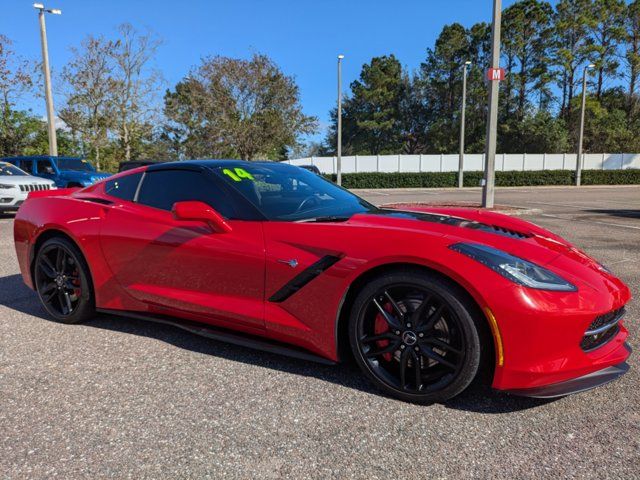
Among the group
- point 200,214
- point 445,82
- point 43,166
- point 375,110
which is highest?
point 445,82

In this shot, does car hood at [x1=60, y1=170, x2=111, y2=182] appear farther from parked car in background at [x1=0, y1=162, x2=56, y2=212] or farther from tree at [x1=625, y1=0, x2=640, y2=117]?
tree at [x1=625, y1=0, x2=640, y2=117]

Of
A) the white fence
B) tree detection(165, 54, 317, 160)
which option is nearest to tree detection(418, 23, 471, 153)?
the white fence

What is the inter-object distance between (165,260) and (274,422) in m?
1.40

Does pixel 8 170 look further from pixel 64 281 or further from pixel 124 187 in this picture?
pixel 124 187

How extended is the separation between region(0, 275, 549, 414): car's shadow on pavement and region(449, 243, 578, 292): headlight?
2.27ft

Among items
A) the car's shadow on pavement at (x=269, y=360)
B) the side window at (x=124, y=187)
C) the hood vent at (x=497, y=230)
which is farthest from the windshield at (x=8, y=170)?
the hood vent at (x=497, y=230)

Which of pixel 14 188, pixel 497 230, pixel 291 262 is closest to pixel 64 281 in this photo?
pixel 291 262

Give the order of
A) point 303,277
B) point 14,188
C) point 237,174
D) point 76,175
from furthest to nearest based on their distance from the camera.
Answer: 1. point 76,175
2. point 14,188
3. point 237,174
4. point 303,277

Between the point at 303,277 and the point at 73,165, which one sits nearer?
the point at 303,277

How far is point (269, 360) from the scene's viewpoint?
305 centimetres

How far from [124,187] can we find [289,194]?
1376mm

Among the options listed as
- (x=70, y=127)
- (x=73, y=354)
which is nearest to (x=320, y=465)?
(x=73, y=354)

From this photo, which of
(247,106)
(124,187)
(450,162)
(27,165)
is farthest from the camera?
(450,162)

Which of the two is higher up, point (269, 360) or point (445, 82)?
point (445, 82)
